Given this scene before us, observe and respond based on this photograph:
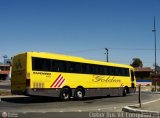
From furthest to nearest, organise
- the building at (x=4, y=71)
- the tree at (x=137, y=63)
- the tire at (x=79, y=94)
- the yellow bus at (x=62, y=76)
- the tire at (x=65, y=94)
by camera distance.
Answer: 1. the tree at (x=137, y=63)
2. the building at (x=4, y=71)
3. the tire at (x=79, y=94)
4. the tire at (x=65, y=94)
5. the yellow bus at (x=62, y=76)

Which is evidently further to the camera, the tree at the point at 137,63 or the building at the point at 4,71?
the tree at the point at 137,63

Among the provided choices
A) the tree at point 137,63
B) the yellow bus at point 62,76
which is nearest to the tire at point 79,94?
the yellow bus at point 62,76

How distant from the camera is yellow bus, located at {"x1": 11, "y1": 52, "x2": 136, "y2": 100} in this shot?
23.7 meters

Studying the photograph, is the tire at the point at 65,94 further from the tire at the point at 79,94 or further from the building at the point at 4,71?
the building at the point at 4,71

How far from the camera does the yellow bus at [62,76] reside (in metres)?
23.7

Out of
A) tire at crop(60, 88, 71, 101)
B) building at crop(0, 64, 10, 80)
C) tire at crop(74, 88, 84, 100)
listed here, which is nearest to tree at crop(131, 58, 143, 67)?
building at crop(0, 64, 10, 80)

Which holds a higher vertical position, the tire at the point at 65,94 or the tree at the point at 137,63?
the tree at the point at 137,63

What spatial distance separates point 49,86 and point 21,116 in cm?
978

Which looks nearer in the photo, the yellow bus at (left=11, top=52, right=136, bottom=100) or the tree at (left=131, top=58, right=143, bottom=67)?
the yellow bus at (left=11, top=52, right=136, bottom=100)

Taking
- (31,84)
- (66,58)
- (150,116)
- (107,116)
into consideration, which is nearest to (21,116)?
(107,116)

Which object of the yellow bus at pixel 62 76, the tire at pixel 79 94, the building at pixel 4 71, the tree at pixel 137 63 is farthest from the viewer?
the tree at pixel 137 63

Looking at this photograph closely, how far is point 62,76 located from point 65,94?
1.34 metres

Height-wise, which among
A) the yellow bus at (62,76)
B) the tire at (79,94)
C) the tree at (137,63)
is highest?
the tree at (137,63)

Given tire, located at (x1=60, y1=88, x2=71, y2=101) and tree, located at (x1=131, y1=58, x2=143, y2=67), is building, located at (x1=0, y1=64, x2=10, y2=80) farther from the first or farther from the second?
tire, located at (x1=60, y1=88, x2=71, y2=101)
